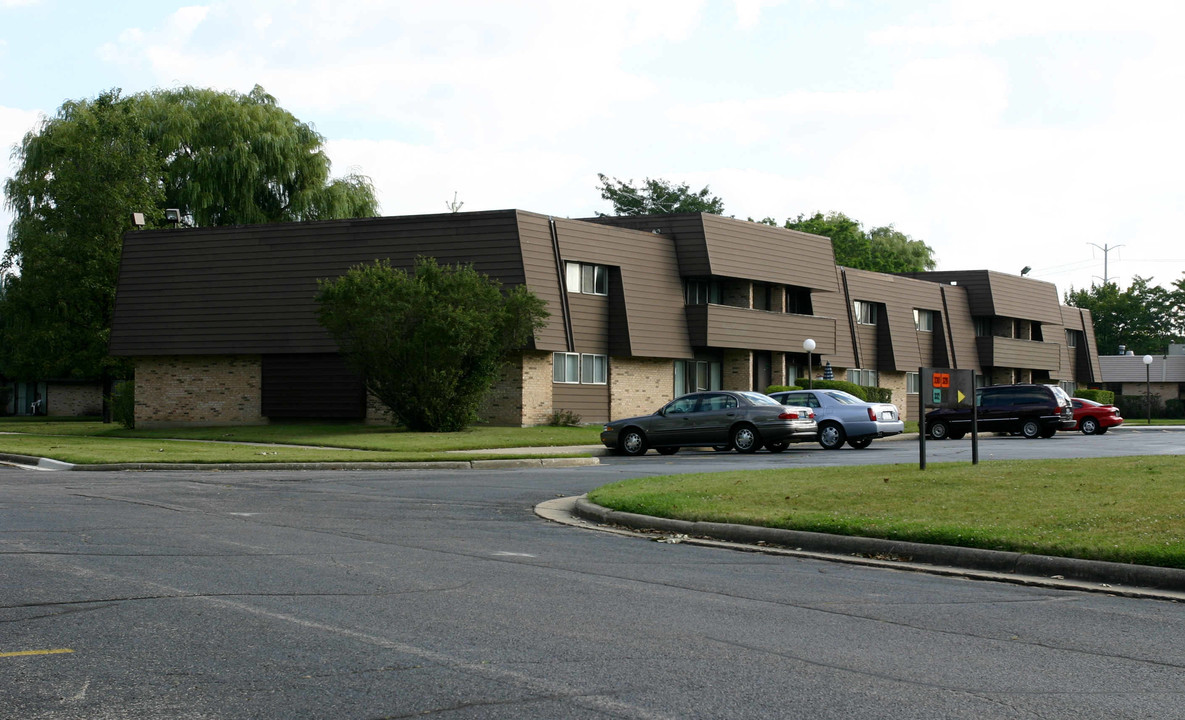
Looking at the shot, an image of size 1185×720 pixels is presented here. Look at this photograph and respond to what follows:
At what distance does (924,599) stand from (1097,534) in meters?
2.79

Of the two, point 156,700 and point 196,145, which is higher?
point 196,145

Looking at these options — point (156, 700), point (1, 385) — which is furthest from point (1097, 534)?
point (1, 385)

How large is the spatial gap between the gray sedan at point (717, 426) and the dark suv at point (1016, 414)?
11.2 metres

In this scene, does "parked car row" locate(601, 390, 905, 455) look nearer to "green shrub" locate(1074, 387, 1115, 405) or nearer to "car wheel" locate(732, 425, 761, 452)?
"car wheel" locate(732, 425, 761, 452)

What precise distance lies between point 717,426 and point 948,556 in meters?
17.7

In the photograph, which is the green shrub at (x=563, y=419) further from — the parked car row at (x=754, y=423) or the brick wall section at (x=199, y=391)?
the brick wall section at (x=199, y=391)

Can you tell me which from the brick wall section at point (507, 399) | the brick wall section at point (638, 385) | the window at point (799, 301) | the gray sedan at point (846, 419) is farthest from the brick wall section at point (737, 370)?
the gray sedan at point (846, 419)

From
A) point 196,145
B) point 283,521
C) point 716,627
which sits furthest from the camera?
point 196,145

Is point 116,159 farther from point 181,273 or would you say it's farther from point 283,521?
point 283,521

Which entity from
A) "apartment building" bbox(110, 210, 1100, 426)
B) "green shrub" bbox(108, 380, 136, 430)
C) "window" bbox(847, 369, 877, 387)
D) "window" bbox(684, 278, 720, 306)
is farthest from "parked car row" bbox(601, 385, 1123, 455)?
"window" bbox(847, 369, 877, 387)

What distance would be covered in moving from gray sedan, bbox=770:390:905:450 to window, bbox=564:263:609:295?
1139cm

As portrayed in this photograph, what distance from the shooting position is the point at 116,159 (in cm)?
4788

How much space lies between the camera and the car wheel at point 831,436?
3042 centimetres

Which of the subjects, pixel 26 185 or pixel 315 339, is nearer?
pixel 315 339
